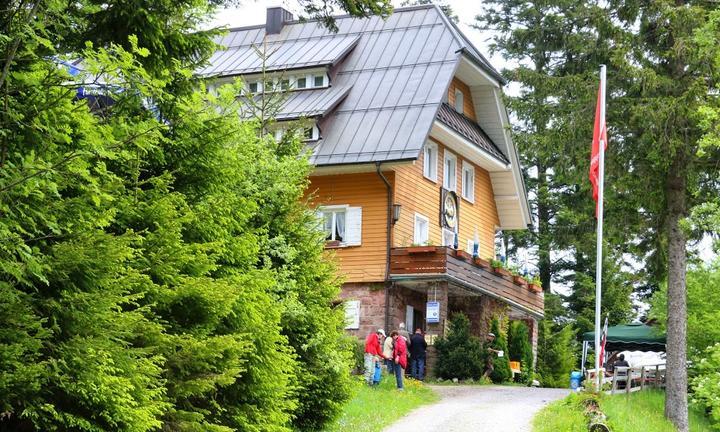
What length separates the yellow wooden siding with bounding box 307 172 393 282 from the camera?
33312 mm

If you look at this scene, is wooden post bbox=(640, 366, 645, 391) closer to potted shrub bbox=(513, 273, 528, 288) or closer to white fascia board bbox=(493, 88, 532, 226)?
potted shrub bbox=(513, 273, 528, 288)

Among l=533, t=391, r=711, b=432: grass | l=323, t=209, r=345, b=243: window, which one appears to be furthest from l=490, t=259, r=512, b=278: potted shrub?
l=533, t=391, r=711, b=432: grass

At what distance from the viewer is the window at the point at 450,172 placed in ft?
121

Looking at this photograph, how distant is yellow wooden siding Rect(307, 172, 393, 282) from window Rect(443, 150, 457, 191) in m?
4.02

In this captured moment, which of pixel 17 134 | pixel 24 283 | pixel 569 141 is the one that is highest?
pixel 569 141

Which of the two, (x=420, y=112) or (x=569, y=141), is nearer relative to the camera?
(x=569, y=141)

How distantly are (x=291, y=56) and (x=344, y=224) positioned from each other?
6331 millimetres

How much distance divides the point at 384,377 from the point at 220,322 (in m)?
15.4

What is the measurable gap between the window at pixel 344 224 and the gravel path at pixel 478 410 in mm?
6552

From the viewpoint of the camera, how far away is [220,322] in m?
12.7

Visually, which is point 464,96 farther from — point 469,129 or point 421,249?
→ point 421,249

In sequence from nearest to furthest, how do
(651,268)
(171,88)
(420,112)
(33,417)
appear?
(33,417)
(171,88)
(651,268)
(420,112)

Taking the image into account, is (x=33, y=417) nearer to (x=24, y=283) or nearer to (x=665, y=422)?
(x=24, y=283)

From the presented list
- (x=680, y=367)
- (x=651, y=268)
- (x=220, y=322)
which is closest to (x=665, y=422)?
(x=680, y=367)
